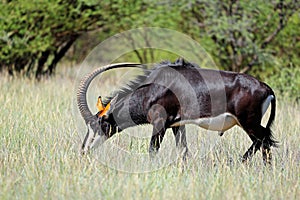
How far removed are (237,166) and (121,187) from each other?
1722 mm

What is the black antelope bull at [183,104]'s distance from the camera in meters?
6.57

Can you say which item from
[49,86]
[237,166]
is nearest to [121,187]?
[237,166]

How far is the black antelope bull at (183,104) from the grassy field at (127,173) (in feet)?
1.18

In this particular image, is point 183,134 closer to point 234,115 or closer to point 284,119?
point 234,115

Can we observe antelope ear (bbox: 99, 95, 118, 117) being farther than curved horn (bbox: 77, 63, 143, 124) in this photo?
No

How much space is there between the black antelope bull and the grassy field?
359 mm

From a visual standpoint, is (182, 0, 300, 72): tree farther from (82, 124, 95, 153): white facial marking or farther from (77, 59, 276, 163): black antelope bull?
(82, 124, 95, 153): white facial marking

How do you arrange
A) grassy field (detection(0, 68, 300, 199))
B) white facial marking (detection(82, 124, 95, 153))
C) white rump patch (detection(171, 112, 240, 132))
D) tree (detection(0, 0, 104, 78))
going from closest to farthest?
grassy field (detection(0, 68, 300, 199)) < white facial marking (detection(82, 124, 95, 153)) < white rump patch (detection(171, 112, 240, 132)) < tree (detection(0, 0, 104, 78))

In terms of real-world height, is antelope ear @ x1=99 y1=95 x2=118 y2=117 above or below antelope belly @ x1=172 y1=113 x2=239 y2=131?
above

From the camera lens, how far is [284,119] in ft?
32.0

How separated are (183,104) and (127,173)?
112 cm

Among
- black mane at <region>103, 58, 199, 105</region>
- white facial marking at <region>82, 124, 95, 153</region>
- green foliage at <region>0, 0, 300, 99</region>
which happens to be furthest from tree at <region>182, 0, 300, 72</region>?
white facial marking at <region>82, 124, 95, 153</region>

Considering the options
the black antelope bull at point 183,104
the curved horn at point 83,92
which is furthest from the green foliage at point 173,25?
the black antelope bull at point 183,104

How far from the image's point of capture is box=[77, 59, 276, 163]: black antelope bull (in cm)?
657
